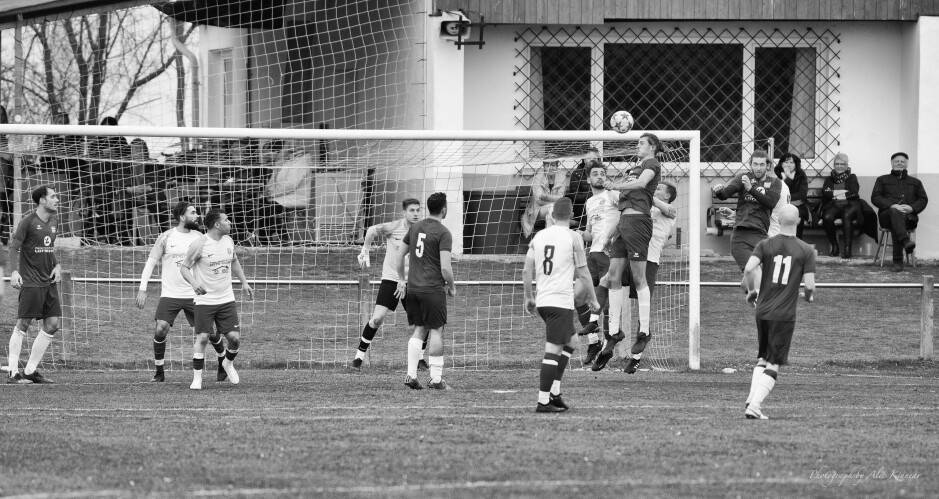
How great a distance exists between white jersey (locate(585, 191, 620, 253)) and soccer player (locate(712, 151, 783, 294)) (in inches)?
44.0

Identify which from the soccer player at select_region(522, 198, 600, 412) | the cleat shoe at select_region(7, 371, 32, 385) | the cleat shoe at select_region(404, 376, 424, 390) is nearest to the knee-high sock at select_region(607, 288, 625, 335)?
the cleat shoe at select_region(404, 376, 424, 390)

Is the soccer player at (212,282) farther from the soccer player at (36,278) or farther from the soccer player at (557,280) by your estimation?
the soccer player at (557,280)

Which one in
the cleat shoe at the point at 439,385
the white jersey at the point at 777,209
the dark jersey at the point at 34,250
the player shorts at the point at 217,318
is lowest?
the cleat shoe at the point at 439,385

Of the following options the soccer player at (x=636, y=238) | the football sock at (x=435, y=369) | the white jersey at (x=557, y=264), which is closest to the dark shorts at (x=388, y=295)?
the football sock at (x=435, y=369)

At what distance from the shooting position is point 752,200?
14.9 metres

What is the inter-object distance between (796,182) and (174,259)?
10.7 metres

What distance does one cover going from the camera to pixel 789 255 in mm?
10461

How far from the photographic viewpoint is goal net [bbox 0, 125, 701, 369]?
1547 cm

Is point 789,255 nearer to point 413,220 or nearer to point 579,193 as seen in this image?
point 413,220

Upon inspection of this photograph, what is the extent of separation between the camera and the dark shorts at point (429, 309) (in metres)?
12.7

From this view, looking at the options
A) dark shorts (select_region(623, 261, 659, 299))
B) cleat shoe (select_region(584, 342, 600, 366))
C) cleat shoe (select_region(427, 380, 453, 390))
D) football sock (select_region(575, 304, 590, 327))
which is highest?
dark shorts (select_region(623, 261, 659, 299))

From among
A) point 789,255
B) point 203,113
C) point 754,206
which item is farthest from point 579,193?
point 203,113

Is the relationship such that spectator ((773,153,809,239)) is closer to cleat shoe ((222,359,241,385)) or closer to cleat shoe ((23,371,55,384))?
cleat shoe ((222,359,241,385))

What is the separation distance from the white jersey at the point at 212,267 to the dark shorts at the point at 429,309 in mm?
1888
